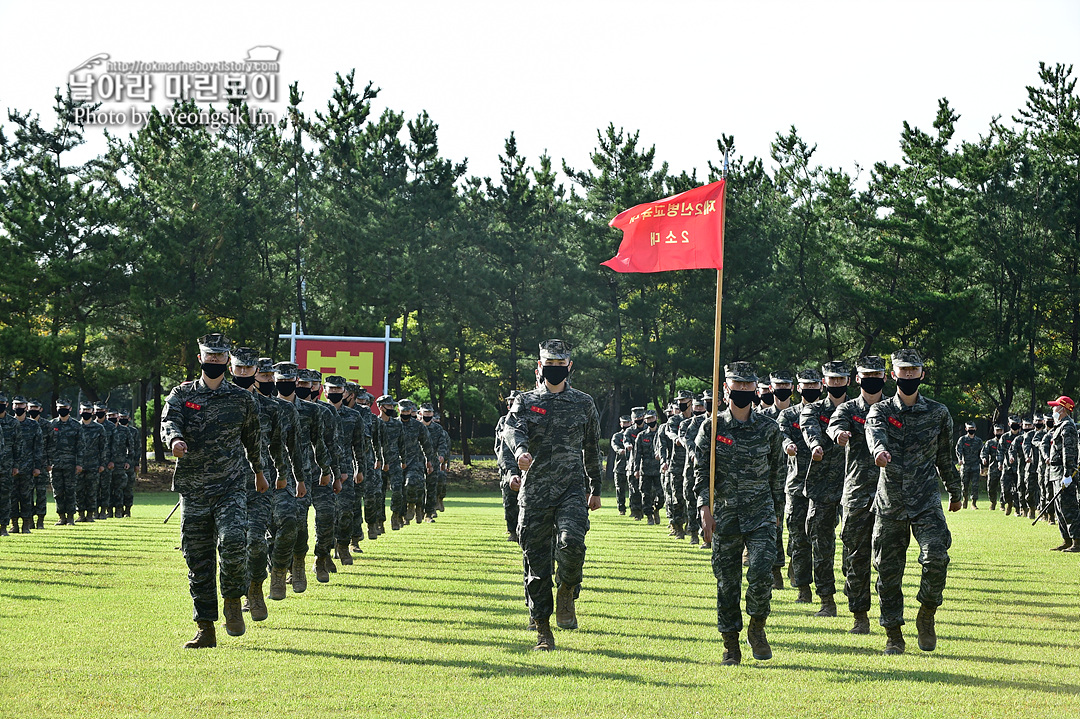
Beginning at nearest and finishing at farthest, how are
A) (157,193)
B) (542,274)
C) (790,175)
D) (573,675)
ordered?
(573,675), (157,193), (542,274), (790,175)

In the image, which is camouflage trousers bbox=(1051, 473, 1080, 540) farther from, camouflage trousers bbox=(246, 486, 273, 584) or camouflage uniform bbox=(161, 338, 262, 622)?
camouflage uniform bbox=(161, 338, 262, 622)

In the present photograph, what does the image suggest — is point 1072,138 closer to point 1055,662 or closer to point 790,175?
point 790,175

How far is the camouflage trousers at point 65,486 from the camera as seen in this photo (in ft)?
72.8

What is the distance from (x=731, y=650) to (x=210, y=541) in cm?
394

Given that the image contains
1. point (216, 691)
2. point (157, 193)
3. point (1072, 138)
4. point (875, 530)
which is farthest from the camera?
point (1072, 138)

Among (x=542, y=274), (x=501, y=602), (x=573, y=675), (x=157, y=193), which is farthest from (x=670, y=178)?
(x=573, y=675)

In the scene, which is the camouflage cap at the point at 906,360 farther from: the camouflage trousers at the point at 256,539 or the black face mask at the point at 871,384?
the camouflage trousers at the point at 256,539

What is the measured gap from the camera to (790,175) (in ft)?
187

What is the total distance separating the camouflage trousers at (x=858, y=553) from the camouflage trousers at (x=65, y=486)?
1683 cm

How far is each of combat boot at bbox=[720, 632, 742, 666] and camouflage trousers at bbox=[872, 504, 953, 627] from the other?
50.0 inches

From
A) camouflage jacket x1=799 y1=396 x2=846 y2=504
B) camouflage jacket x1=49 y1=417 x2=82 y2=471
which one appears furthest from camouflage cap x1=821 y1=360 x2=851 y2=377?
camouflage jacket x1=49 y1=417 x2=82 y2=471

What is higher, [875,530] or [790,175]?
[790,175]

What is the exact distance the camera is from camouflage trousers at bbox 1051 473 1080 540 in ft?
58.7

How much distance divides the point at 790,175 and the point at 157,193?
98.4 ft
